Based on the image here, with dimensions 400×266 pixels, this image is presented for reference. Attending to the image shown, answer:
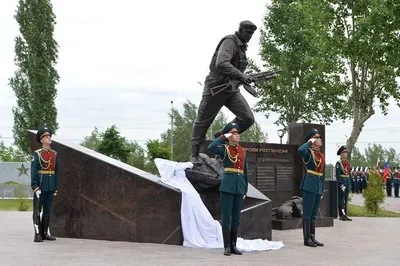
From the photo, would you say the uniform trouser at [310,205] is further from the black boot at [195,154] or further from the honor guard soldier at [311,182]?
the black boot at [195,154]

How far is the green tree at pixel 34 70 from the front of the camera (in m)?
32.9

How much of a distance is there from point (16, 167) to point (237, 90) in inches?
825

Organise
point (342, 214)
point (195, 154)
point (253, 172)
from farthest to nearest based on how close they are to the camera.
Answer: point (342, 214) < point (253, 172) < point (195, 154)

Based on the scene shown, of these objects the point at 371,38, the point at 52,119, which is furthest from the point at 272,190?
the point at 52,119

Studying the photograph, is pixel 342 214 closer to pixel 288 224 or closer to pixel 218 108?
pixel 288 224

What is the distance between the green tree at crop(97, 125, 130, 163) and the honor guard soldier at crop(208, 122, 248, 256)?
75.0 ft

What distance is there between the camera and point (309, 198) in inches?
361

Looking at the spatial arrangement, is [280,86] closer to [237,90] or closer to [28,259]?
[237,90]

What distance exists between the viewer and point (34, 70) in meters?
32.8

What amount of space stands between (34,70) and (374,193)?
21.6 meters

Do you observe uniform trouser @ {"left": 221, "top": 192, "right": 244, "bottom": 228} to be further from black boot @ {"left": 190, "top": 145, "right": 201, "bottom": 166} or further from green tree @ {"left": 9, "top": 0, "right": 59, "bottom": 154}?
green tree @ {"left": 9, "top": 0, "right": 59, "bottom": 154}

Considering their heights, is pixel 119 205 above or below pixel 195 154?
below

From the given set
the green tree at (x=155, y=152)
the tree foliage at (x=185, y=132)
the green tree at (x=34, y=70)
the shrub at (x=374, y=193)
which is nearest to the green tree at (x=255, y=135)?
the tree foliage at (x=185, y=132)

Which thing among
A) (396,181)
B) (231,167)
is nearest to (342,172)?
(231,167)
